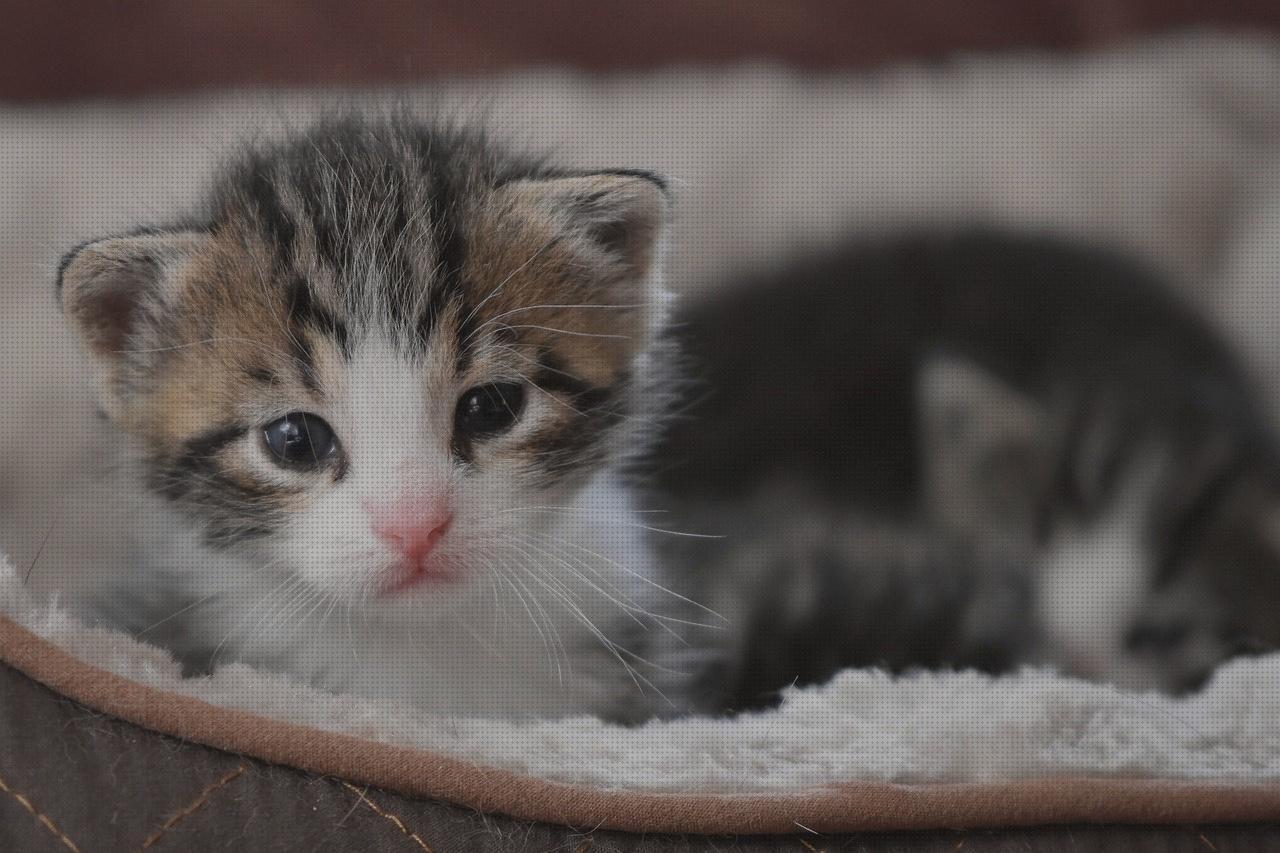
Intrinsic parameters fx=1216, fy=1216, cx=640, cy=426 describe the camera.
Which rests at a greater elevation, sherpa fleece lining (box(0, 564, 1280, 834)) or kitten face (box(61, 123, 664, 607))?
kitten face (box(61, 123, 664, 607))

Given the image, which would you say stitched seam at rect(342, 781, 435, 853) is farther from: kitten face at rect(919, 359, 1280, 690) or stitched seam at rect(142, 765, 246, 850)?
kitten face at rect(919, 359, 1280, 690)

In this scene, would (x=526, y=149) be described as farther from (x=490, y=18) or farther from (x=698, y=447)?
(x=490, y=18)

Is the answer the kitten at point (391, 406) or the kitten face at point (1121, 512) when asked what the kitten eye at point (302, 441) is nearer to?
the kitten at point (391, 406)

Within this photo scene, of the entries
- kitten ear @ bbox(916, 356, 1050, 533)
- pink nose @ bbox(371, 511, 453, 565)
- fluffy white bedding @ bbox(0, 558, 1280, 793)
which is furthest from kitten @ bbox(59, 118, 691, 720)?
kitten ear @ bbox(916, 356, 1050, 533)

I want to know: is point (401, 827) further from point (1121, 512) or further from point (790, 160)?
point (790, 160)

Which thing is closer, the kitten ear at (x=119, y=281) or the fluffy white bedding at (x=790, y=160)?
the kitten ear at (x=119, y=281)

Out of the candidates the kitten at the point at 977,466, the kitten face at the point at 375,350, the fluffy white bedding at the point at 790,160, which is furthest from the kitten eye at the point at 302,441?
the kitten at the point at 977,466

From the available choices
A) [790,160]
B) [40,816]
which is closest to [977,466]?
[790,160]
